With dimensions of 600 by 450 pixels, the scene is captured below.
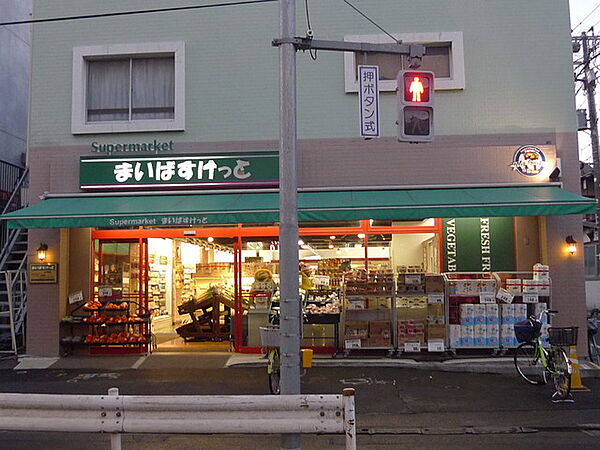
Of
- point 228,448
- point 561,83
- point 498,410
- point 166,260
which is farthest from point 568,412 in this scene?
point 166,260

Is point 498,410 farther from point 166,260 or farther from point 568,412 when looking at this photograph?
point 166,260

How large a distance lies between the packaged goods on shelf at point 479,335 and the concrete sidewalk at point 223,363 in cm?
33

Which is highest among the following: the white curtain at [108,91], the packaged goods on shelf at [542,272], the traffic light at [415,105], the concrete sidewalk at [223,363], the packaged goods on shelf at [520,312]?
the white curtain at [108,91]

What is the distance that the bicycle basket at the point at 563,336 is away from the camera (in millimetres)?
9477

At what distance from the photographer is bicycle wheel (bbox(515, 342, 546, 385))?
10.5 metres

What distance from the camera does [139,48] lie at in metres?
13.5

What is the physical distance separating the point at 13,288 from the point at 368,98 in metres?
10.0

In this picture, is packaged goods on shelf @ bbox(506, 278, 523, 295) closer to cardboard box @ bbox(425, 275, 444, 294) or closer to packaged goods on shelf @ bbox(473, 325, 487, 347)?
packaged goods on shelf @ bbox(473, 325, 487, 347)

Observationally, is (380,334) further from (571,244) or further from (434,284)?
(571,244)

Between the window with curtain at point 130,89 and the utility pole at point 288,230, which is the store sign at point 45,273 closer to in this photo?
the window with curtain at point 130,89

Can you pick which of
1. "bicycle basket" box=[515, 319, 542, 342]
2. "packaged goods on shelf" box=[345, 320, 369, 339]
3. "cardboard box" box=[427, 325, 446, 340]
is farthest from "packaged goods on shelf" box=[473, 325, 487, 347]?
"packaged goods on shelf" box=[345, 320, 369, 339]

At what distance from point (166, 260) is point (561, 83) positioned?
986cm

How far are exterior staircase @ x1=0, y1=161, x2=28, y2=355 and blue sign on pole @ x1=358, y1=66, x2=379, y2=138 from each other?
8.75m

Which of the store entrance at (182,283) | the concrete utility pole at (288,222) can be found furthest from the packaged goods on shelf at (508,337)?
the concrete utility pole at (288,222)
